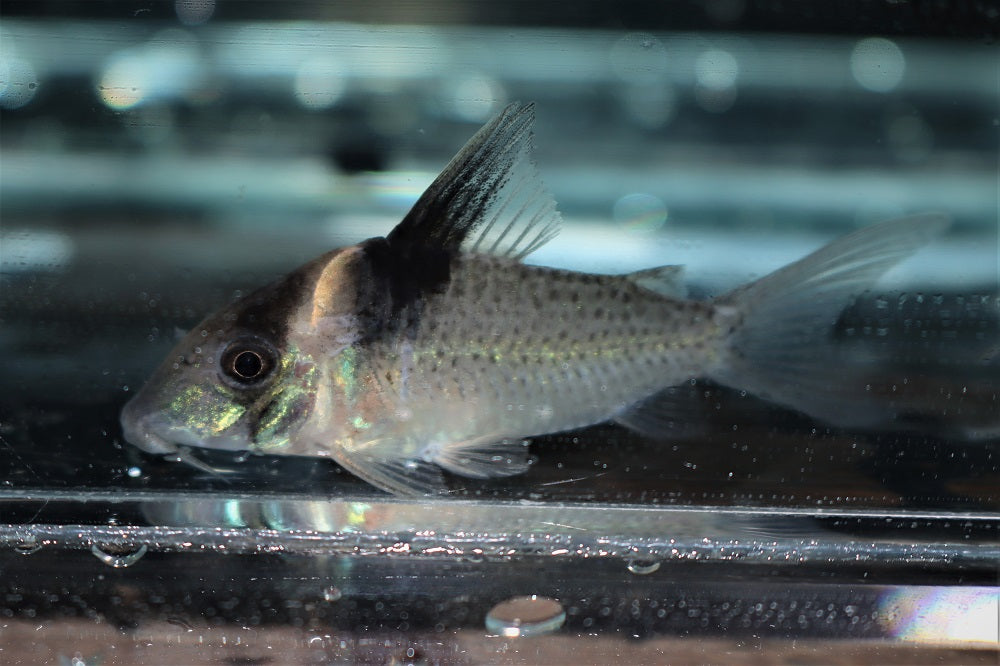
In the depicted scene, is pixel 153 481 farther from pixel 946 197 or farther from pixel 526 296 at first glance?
pixel 946 197

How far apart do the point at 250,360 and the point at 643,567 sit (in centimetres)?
100

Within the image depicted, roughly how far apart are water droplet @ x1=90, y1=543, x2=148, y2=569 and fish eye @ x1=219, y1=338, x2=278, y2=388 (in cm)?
57

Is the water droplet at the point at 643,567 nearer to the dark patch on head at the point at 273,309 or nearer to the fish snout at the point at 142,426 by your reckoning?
the dark patch on head at the point at 273,309

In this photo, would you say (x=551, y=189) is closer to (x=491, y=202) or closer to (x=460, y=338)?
(x=491, y=202)

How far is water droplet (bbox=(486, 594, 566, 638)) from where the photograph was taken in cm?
139

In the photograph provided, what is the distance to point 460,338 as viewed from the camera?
1440 millimetres

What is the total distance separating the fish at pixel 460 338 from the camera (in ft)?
4.59

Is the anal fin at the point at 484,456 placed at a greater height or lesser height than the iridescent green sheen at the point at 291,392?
lesser

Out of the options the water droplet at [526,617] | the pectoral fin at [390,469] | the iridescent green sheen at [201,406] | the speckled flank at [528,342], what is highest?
the speckled flank at [528,342]

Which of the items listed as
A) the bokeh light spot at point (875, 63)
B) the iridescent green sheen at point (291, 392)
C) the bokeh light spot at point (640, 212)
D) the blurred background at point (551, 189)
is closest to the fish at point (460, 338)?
the iridescent green sheen at point (291, 392)

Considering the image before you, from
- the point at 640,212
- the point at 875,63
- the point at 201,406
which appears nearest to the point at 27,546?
the point at 201,406

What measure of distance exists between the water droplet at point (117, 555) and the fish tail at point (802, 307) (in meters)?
Result: 1.40

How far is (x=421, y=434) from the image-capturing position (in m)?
1.47

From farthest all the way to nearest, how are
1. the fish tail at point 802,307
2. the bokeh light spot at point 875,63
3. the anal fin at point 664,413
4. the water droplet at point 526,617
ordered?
1. the bokeh light spot at point 875,63
2. the anal fin at point 664,413
3. the fish tail at point 802,307
4. the water droplet at point 526,617
